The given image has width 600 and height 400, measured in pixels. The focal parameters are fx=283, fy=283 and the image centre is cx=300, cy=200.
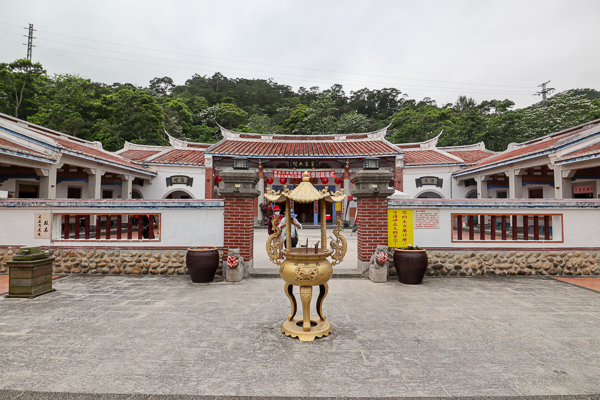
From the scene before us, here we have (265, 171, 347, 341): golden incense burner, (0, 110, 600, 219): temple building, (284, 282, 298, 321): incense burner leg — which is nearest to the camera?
(265, 171, 347, 341): golden incense burner

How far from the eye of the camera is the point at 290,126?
35.1 meters

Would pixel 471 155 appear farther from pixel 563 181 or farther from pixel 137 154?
pixel 137 154

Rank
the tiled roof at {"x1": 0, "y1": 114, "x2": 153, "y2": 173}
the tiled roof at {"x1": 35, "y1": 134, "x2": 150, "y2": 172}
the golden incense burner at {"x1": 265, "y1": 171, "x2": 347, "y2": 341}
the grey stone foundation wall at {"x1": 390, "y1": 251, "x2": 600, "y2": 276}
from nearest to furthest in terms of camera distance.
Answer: the golden incense burner at {"x1": 265, "y1": 171, "x2": 347, "y2": 341}
the grey stone foundation wall at {"x1": 390, "y1": 251, "x2": 600, "y2": 276}
the tiled roof at {"x1": 0, "y1": 114, "x2": 153, "y2": 173}
the tiled roof at {"x1": 35, "y1": 134, "x2": 150, "y2": 172}

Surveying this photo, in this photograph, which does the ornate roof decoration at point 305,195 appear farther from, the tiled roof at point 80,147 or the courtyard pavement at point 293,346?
the tiled roof at point 80,147

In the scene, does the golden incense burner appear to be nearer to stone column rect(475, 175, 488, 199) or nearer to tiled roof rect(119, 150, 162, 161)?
stone column rect(475, 175, 488, 199)

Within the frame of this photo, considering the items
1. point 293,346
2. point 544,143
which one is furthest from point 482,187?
point 293,346

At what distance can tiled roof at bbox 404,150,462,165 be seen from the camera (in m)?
16.4

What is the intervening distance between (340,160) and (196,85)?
3995 centimetres

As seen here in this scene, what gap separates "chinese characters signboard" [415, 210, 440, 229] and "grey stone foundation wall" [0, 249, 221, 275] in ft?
17.3

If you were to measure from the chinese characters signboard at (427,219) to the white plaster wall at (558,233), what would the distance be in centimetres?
9

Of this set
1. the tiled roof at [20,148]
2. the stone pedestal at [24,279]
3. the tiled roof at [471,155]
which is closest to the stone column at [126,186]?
the tiled roof at [20,148]

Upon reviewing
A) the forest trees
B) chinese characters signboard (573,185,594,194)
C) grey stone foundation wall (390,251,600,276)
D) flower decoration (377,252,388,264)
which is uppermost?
the forest trees

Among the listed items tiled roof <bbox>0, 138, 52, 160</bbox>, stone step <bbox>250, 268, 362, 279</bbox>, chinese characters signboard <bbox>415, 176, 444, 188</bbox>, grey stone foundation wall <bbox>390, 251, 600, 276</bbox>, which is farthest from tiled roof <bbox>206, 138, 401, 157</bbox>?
stone step <bbox>250, 268, 362, 279</bbox>

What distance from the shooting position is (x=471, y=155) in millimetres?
17922
